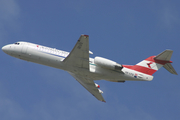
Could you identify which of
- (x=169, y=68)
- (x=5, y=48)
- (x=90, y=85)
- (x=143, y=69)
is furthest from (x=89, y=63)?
(x=5, y=48)

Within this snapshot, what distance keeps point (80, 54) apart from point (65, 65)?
10.3ft

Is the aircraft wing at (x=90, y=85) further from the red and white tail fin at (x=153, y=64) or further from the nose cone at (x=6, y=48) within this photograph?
the nose cone at (x=6, y=48)

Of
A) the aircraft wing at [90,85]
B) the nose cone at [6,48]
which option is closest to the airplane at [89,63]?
the nose cone at [6,48]

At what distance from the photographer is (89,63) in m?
37.2

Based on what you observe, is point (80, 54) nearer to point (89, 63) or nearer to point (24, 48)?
point (89, 63)

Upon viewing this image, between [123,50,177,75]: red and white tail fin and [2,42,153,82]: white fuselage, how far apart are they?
90 cm

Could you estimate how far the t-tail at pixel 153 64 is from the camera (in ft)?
122

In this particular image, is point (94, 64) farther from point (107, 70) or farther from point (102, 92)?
point (102, 92)

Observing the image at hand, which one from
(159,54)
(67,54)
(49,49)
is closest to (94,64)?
(67,54)

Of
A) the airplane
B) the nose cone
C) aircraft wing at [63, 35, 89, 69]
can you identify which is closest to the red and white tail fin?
the airplane

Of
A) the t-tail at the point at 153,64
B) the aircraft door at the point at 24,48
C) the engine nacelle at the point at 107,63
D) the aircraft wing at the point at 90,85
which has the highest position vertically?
the aircraft door at the point at 24,48

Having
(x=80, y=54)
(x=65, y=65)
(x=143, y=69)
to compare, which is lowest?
(x=65, y=65)

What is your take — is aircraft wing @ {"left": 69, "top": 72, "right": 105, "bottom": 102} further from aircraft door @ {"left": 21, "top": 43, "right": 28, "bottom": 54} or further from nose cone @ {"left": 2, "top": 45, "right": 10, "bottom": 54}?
nose cone @ {"left": 2, "top": 45, "right": 10, "bottom": 54}

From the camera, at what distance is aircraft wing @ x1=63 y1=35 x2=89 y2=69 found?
1298 inches
